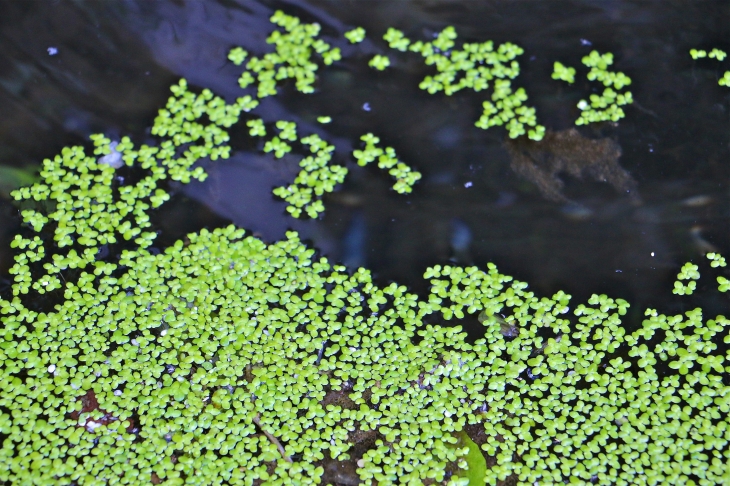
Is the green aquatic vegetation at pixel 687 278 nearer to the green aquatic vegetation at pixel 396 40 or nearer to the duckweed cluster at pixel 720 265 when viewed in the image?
the duckweed cluster at pixel 720 265

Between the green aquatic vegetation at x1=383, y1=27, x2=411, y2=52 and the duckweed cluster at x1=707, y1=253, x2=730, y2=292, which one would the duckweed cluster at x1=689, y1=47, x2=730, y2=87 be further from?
the green aquatic vegetation at x1=383, y1=27, x2=411, y2=52

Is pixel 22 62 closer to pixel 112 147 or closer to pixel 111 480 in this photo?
pixel 112 147

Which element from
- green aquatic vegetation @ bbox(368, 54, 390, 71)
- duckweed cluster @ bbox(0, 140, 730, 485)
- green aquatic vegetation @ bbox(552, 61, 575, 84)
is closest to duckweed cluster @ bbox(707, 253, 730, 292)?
duckweed cluster @ bbox(0, 140, 730, 485)

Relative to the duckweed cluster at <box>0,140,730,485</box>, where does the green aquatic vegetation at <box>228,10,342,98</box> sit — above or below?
above

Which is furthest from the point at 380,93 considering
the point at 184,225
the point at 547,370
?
the point at 547,370

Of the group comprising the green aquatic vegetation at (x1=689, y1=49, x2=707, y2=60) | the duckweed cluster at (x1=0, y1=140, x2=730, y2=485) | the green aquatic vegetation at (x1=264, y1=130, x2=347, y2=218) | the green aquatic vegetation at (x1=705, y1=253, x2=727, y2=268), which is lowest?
the duckweed cluster at (x1=0, y1=140, x2=730, y2=485)

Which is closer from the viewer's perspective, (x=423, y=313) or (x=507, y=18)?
(x=423, y=313)

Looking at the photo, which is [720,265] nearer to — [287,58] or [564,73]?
[564,73]
